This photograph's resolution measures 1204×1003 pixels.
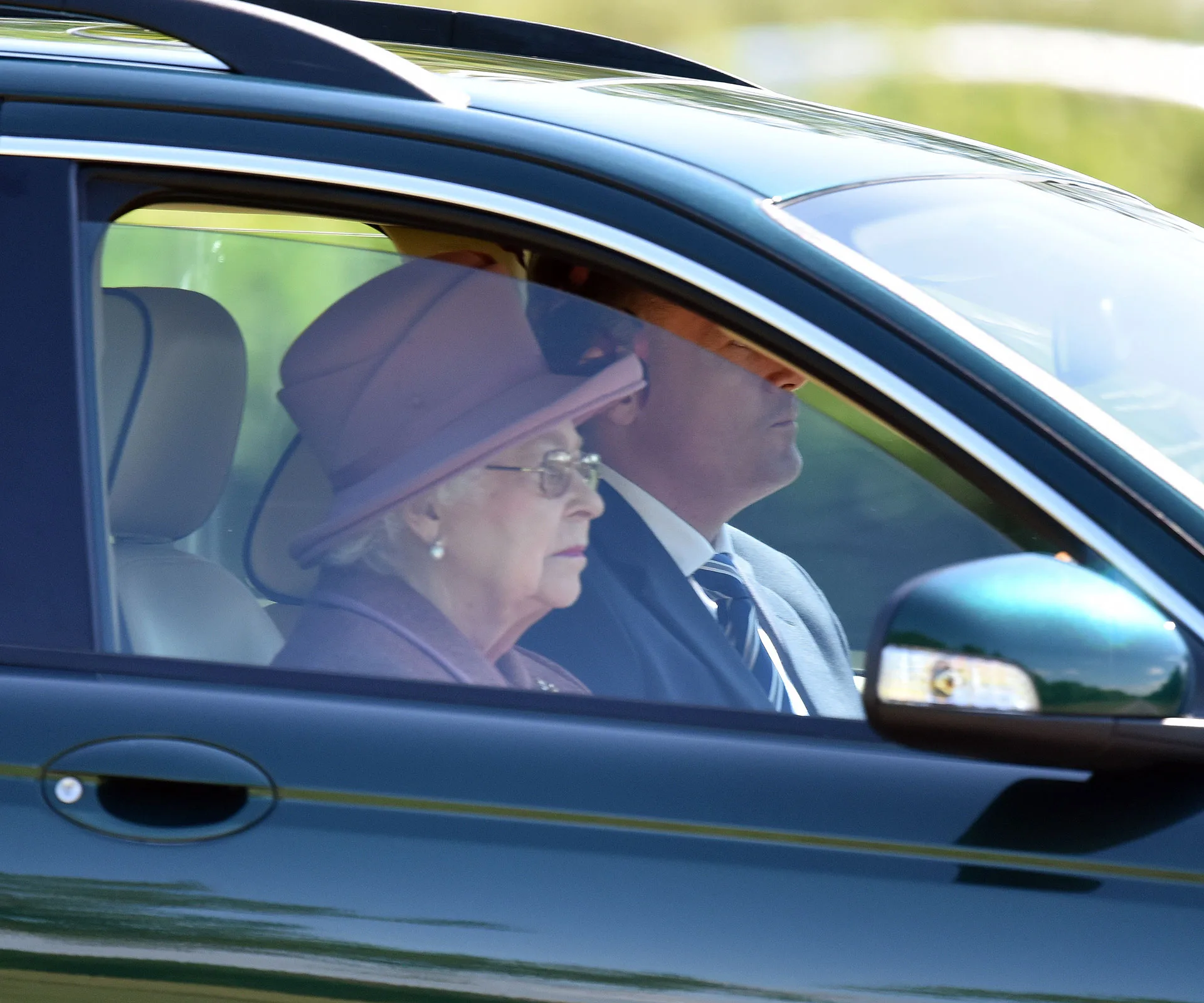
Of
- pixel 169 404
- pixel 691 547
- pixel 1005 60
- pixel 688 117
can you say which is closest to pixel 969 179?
pixel 688 117

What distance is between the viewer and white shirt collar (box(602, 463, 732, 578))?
1843mm

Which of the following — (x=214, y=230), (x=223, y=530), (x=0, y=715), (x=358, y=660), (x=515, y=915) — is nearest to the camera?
(x=515, y=915)

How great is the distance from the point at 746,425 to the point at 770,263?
0.88 feet

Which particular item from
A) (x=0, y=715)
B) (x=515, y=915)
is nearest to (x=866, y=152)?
(x=515, y=915)

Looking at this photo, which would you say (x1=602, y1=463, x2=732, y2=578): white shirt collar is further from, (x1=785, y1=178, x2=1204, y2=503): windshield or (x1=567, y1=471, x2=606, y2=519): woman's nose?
(x1=785, y1=178, x2=1204, y2=503): windshield

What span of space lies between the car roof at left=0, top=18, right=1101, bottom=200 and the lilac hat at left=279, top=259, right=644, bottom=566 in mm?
199

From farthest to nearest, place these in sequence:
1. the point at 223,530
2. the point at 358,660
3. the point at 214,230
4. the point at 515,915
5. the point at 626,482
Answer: the point at 214,230 < the point at 223,530 < the point at 626,482 < the point at 358,660 < the point at 515,915

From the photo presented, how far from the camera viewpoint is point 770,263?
1.55 m

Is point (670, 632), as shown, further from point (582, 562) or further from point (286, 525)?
point (286, 525)

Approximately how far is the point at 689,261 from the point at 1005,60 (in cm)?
778

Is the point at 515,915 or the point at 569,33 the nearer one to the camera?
the point at 515,915

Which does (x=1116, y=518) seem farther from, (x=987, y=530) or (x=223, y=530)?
(x=223, y=530)

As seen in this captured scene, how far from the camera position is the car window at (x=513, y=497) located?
1656 millimetres

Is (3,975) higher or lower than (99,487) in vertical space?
lower
